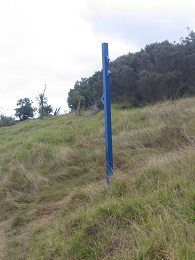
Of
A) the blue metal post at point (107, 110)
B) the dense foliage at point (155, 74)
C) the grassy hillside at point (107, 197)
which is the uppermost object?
the dense foliage at point (155, 74)

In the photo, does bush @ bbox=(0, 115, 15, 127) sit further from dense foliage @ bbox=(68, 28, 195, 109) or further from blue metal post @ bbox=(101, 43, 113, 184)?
blue metal post @ bbox=(101, 43, 113, 184)

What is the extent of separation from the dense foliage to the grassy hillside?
10.1ft

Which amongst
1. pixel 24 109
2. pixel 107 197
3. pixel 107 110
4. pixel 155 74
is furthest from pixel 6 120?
pixel 107 197

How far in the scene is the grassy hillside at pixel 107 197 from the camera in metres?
2.55

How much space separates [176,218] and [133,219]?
49cm


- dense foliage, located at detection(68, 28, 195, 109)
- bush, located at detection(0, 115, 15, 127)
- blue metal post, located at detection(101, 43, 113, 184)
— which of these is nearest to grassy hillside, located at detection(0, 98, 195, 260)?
blue metal post, located at detection(101, 43, 113, 184)

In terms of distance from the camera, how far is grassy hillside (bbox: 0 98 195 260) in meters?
2.55

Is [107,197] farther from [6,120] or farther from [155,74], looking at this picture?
[6,120]

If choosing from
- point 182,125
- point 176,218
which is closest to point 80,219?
point 176,218

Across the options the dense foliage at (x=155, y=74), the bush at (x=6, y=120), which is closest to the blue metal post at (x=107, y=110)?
the dense foliage at (x=155, y=74)

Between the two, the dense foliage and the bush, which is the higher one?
the dense foliage

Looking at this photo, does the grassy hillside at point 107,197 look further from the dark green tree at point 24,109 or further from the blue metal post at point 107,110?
the dark green tree at point 24,109

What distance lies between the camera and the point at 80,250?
2.85 metres

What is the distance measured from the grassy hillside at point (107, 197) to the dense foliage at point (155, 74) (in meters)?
3.07
